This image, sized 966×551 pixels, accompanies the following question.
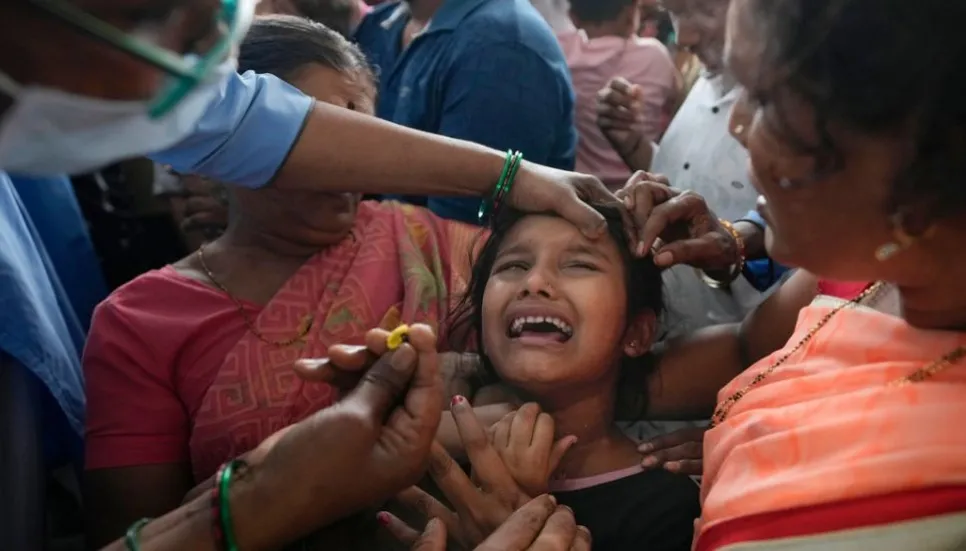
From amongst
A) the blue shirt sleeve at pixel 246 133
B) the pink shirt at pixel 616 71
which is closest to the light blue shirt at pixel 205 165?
the blue shirt sleeve at pixel 246 133

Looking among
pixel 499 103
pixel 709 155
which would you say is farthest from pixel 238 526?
pixel 709 155

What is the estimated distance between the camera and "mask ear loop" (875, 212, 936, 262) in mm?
780

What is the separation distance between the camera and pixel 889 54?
712 mm

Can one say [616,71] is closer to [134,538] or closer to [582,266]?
[582,266]

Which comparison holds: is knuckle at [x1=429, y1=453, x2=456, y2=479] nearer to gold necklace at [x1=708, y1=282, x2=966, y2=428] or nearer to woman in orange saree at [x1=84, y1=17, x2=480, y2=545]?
woman in orange saree at [x1=84, y1=17, x2=480, y2=545]

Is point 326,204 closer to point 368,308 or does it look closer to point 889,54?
point 368,308

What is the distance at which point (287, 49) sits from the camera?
1.43 meters

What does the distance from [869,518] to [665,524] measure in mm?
380

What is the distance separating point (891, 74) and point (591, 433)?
776 mm

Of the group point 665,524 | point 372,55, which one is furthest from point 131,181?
point 665,524

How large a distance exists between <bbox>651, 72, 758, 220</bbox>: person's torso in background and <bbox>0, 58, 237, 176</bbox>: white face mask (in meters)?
1.18

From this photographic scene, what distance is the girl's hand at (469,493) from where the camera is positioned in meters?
1.14

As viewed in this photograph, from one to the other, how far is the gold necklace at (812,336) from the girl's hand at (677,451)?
0.30 feet

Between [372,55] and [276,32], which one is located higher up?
[276,32]
